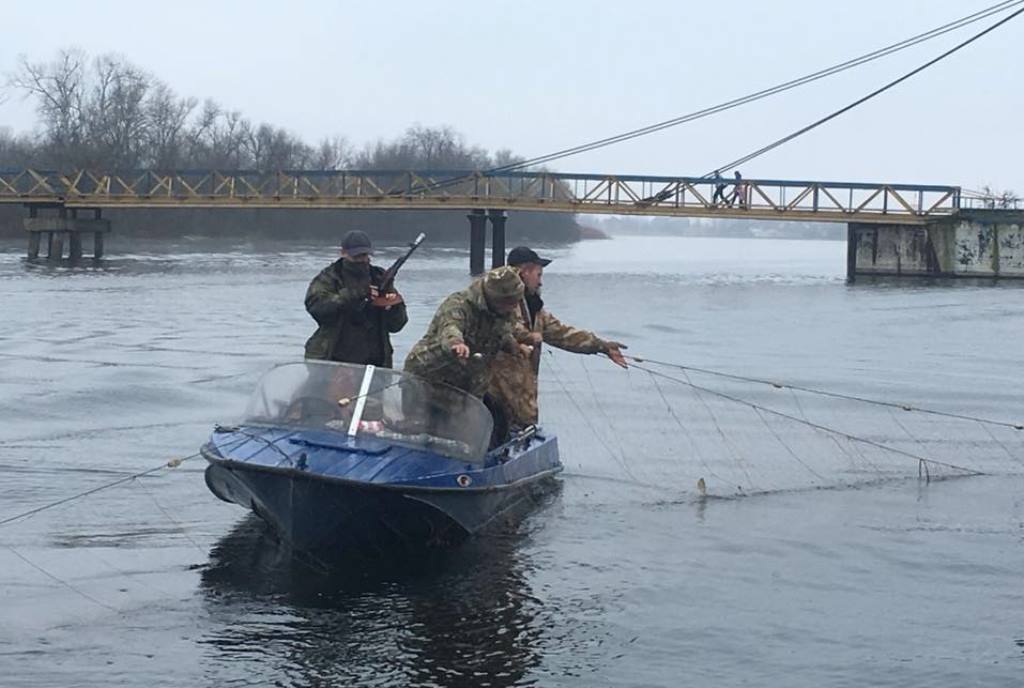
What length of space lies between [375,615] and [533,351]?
3.46 meters

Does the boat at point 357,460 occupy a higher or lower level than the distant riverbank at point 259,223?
lower

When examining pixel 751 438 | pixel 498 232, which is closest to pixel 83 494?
pixel 751 438

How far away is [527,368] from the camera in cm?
1388

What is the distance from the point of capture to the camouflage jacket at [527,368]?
45.1 feet

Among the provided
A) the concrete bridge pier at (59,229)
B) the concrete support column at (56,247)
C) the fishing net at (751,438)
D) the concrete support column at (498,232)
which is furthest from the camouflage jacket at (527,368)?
the concrete support column at (56,247)

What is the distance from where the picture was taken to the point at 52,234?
6869cm

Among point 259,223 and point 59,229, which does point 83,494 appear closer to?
point 59,229

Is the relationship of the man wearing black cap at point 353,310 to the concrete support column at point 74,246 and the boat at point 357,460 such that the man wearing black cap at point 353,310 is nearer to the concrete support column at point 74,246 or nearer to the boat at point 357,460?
the boat at point 357,460

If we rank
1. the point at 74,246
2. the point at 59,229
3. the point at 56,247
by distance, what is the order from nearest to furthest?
1. the point at 59,229
2. the point at 56,247
3. the point at 74,246

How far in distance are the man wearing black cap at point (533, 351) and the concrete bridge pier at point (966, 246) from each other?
53243mm

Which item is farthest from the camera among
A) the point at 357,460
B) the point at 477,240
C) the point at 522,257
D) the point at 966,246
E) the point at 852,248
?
the point at 852,248

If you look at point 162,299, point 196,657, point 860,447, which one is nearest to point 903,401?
point 860,447

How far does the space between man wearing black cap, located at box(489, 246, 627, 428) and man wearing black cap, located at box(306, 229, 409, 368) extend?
1137mm

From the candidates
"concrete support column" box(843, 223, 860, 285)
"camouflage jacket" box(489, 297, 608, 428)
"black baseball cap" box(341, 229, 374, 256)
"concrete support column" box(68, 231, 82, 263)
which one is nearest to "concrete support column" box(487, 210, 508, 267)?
"concrete support column" box(843, 223, 860, 285)
